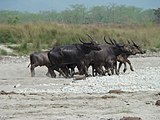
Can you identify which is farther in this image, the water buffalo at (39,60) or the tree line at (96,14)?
the tree line at (96,14)

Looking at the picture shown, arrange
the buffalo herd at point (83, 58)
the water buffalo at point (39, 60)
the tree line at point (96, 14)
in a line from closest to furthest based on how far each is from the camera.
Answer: the buffalo herd at point (83, 58) → the water buffalo at point (39, 60) → the tree line at point (96, 14)

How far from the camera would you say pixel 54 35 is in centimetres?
4441

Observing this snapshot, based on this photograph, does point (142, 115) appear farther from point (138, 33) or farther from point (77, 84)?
point (138, 33)

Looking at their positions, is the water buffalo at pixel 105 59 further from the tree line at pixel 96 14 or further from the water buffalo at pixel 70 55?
the tree line at pixel 96 14

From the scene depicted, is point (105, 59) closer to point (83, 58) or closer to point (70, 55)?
point (83, 58)

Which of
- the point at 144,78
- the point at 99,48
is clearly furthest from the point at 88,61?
the point at 144,78

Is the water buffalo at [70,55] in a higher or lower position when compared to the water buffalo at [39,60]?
higher

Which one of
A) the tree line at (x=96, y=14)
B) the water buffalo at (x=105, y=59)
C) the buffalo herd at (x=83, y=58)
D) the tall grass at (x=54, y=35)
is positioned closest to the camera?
the buffalo herd at (x=83, y=58)

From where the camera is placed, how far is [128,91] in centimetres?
1759

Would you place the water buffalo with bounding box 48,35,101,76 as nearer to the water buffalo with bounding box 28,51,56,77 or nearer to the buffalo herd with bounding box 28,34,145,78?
the buffalo herd with bounding box 28,34,145,78

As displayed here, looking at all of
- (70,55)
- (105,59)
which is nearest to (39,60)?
(70,55)

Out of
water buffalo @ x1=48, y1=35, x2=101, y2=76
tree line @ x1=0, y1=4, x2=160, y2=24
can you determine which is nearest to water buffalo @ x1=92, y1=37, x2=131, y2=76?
water buffalo @ x1=48, y1=35, x2=101, y2=76

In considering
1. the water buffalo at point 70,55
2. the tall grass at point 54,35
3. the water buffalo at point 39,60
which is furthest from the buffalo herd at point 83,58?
the tall grass at point 54,35

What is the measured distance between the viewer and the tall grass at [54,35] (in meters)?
42.6
